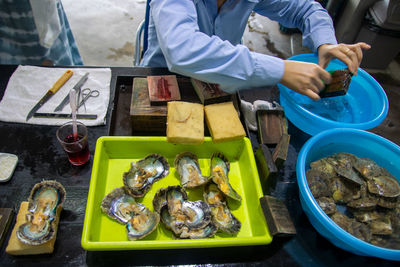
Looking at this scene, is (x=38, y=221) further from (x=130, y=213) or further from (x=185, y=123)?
(x=185, y=123)

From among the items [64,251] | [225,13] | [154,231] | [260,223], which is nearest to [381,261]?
[260,223]

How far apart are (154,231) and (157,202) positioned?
9 centimetres

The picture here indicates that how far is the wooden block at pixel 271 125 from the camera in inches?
40.1

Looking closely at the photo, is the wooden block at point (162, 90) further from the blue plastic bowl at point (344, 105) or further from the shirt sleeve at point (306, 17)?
the shirt sleeve at point (306, 17)

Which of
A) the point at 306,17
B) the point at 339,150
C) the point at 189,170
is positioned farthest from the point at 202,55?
the point at 306,17

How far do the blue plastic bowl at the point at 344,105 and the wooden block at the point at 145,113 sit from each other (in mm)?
503

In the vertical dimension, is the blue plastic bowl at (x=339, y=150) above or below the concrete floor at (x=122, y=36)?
above

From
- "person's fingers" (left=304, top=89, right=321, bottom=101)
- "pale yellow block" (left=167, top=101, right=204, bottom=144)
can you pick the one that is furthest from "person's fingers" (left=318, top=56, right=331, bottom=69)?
"pale yellow block" (left=167, top=101, right=204, bottom=144)

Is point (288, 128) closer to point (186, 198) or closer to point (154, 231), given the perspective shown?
point (186, 198)

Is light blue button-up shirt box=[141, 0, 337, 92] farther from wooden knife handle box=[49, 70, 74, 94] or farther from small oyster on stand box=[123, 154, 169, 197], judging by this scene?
wooden knife handle box=[49, 70, 74, 94]

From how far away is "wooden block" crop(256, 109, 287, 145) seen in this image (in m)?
1.02

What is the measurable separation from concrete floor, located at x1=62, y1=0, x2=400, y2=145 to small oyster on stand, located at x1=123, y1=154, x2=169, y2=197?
1.90 m

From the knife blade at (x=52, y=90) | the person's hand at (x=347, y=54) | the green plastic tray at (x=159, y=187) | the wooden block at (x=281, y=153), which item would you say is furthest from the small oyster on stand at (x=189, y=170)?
the person's hand at (x=347, y=54)

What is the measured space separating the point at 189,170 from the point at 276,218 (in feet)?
1.12
